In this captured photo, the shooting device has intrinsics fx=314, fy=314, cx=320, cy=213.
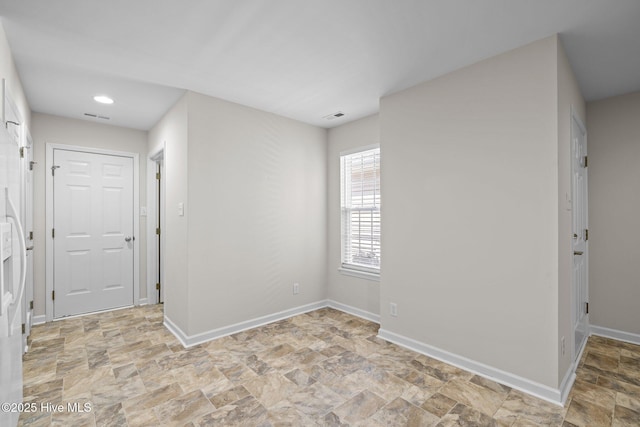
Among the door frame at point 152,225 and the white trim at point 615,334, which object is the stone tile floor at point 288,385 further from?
the door frame at point 152,225

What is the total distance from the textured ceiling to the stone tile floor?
2436 mm

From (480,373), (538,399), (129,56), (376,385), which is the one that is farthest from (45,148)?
(538,399)

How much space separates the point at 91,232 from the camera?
13.2ft

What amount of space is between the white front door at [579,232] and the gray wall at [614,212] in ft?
0.40

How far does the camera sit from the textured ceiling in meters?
1.84

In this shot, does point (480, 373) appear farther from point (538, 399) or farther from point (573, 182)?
point (573, 182)

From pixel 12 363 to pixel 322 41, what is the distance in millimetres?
2573

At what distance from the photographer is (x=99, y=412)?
2016mm

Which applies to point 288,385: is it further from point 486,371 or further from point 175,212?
point 175,212

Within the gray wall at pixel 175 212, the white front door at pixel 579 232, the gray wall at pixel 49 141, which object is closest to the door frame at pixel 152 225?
the gray wall at pixel 49 141

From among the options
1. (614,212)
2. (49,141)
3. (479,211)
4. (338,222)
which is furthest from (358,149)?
A: (49,141)

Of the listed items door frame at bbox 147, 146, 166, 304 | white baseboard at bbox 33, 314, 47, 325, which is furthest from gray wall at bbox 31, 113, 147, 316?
door frame at bbox 147, 146, 166, 304

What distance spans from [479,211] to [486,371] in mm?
1234

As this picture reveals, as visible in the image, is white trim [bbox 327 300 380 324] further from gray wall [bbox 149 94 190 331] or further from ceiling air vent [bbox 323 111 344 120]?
ceiling air vent [bbox 323 111 344 120]
